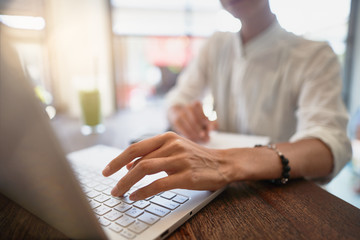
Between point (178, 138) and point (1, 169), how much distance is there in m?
0.24

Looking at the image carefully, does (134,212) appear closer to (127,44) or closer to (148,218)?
(148,218)

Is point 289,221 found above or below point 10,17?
below

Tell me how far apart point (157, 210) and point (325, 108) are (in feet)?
1.80

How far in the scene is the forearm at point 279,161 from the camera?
1.32 ft

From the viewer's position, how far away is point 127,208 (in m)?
0.30

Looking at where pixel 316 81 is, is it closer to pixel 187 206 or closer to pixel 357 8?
pixel 187 206

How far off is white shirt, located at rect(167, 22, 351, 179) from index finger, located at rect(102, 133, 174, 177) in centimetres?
37

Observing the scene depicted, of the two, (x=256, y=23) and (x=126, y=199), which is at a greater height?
(x=256, y=23)

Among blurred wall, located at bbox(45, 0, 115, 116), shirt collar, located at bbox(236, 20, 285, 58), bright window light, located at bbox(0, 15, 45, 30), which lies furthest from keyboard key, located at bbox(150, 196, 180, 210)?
bright window light, located at bbox(0, 15, 45, 30)

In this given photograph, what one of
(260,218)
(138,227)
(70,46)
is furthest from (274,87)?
(70,46)

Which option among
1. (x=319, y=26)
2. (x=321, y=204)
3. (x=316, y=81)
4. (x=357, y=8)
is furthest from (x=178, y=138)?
(x=357, y=8)

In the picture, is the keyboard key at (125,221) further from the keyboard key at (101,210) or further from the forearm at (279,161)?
the forearm at (279,161)

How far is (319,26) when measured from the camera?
2338 millimetres

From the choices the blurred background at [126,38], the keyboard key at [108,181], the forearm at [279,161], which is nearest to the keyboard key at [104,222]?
the keyboard key at [108,181]
